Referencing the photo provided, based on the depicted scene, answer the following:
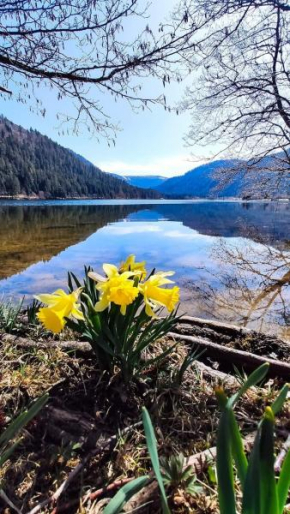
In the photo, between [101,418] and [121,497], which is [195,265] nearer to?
[101,418]

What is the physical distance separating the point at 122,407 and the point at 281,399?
2.83ft

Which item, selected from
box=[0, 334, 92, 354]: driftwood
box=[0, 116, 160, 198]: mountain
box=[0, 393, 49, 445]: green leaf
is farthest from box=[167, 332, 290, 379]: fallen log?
box=[0, 116, 160, 198]: mountain

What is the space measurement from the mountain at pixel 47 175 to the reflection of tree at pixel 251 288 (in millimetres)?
79616

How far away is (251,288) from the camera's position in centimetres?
732

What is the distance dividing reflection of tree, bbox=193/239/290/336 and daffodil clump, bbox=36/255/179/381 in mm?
3915

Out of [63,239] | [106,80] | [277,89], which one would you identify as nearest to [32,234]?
[63,239]

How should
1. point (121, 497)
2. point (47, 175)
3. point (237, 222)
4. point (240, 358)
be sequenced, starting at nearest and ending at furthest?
point (121, 497) → point (240, 358) → point (237, 222) → point (47, 175)

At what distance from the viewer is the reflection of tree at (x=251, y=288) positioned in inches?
219

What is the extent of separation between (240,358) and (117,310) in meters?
1.01

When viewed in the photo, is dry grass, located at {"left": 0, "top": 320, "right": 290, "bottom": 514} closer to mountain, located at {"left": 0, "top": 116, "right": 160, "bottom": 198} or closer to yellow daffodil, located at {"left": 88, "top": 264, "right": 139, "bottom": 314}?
yellow daffodil, located at {"left": 88, "top": 264, "right": 139, "bottom": 314}

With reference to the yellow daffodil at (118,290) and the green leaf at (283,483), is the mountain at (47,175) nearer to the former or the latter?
the yellow daffodil at (118,290)

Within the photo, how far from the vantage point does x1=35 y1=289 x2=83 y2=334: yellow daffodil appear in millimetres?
1248

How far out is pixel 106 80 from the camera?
291cm

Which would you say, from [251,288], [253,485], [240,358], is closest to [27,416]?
[253,485]
